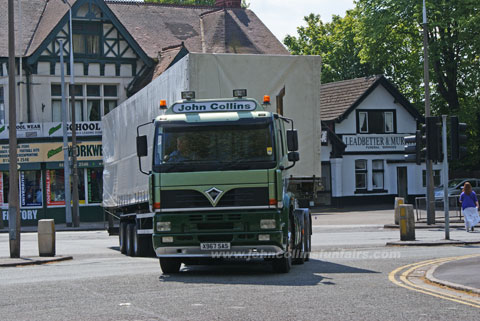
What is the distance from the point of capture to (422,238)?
25984 mm

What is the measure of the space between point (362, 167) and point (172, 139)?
139ft

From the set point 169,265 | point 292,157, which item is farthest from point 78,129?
point 292,157

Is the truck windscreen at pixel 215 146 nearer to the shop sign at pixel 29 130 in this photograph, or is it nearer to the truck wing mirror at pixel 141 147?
the truck wing mirror at pixel 141 147

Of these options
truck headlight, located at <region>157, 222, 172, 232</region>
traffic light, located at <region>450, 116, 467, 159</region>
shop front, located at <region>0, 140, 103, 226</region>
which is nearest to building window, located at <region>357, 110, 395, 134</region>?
shop front, located at <region>0, 140, 103, 226</region>

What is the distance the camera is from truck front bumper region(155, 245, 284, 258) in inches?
591

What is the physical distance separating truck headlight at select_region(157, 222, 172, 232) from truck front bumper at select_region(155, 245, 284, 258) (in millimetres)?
311

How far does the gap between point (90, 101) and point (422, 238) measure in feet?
→ 86.6

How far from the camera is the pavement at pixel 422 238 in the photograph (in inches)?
548

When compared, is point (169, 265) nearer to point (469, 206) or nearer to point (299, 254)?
point (299, 254)

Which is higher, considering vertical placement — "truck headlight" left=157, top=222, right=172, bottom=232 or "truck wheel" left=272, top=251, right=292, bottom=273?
"truck headlight" left=157, top=222, right=172, bottom=232

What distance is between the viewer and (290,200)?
53.4 ft

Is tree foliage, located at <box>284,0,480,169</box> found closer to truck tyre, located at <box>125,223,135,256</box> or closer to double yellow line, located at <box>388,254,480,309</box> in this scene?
truck tyre, located at <box>125,223,135,256</box>

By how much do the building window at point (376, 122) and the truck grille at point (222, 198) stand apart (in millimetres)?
42518

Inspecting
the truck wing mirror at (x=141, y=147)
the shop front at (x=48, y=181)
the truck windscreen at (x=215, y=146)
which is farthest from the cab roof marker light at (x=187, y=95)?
the shop front at (x=48, y=181)
